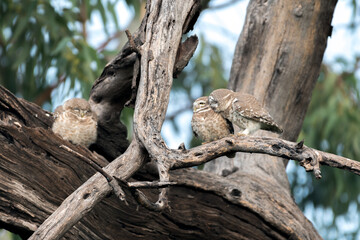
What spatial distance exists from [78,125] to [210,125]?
3.36ft

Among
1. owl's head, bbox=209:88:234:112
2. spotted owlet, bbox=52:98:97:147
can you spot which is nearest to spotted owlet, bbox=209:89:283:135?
owl's head, bbox=209:88:234:112

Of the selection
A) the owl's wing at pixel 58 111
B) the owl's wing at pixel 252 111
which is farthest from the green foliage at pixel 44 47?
the owl's wing at pixel 252 111

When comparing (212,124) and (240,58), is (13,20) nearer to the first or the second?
(240,58)

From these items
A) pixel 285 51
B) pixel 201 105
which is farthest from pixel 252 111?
pixel 285 51

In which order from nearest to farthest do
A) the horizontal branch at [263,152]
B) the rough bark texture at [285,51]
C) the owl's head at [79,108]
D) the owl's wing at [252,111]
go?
the horizontal branch at [263,152]
the owl's wing at [252,111]
the owl's head at [79,108]
the rough bark texture at [285,51]

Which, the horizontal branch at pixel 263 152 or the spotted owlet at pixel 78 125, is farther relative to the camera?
the spotted owlet at pixel 78 125

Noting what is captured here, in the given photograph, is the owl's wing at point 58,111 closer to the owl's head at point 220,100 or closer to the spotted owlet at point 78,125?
the spotted owlet at point 78,125

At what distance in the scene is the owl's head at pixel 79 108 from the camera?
14.9ft

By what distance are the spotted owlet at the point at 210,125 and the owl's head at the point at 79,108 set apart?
0.85m

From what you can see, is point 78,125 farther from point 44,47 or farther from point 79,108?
point 44,47

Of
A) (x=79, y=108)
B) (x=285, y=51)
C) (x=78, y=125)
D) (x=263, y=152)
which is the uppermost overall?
(x=285, y=51)

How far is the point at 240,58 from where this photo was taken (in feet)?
19.1

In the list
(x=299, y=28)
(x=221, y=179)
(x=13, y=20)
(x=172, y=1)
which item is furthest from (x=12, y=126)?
(x=13, y=20)

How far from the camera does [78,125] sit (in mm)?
4414
